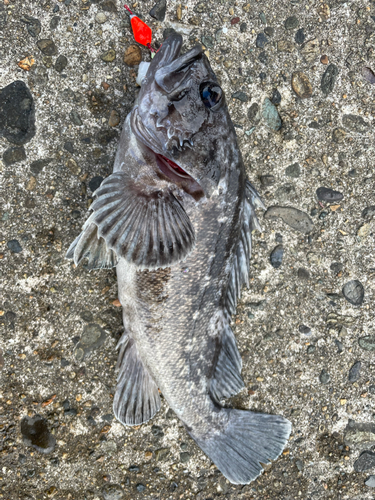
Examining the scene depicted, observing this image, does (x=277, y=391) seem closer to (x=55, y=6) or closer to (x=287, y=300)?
(x=287, y=300)

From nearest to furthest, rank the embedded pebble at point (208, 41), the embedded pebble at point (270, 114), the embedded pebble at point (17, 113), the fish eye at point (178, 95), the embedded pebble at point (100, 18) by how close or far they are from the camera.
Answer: the fish eye at point (178, 95) → the embedded pebble at point (17, 113) → the embedded pebble at point (100, 18) → the embedded pebble at point (208, 41) → the embedded pebble at point (270, 114)

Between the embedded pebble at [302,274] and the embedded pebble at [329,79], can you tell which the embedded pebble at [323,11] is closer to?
the embedded pebble at [329,79]

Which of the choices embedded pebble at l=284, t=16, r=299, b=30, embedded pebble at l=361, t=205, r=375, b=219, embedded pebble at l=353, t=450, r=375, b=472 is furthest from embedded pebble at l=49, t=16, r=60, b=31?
embedded pebble at l=353, t=450, r=375, b=472

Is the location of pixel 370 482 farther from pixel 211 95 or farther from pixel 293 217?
pixel 211 95

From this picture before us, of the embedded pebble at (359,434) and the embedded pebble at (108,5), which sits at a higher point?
the embedded pebble at (108,5)

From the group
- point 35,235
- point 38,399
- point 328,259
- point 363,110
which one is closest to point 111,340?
point 38,399

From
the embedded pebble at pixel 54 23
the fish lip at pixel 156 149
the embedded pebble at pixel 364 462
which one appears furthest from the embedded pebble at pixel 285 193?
the embedded pebble at pixel 364 462

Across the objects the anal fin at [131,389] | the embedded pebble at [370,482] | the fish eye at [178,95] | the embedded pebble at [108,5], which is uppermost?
the embedded pebble at [108,5]

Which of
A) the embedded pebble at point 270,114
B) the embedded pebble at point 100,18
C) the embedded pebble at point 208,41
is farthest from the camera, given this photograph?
the embedded pebble at point 270,114
